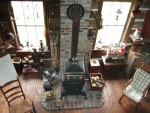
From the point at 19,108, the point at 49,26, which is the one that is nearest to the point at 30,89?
the point at 19,108

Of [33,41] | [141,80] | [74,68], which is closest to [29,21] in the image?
[33,41]

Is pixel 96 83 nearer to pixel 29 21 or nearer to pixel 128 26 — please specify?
pixel 128 26

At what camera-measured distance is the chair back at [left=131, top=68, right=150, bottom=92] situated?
4.25 m

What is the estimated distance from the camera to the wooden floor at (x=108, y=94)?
4.57 metres

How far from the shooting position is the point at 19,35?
4.96m

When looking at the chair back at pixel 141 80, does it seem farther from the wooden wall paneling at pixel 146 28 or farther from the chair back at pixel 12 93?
the chair back at pixel 12 93

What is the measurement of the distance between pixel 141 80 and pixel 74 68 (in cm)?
176

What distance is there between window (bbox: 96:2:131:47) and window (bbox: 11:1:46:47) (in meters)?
1.72

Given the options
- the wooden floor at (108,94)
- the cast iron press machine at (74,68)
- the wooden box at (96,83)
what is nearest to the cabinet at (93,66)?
the wooden box at (96,83)

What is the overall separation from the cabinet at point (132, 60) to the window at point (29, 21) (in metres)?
2.69

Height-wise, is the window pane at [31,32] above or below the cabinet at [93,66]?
above

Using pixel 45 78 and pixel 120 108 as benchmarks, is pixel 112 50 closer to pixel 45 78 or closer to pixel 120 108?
pixel 120 108

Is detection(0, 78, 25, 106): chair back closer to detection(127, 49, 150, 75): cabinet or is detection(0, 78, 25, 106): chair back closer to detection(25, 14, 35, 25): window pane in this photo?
detection(25, 14, 35, 25): window pane

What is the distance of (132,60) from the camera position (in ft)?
16.9
